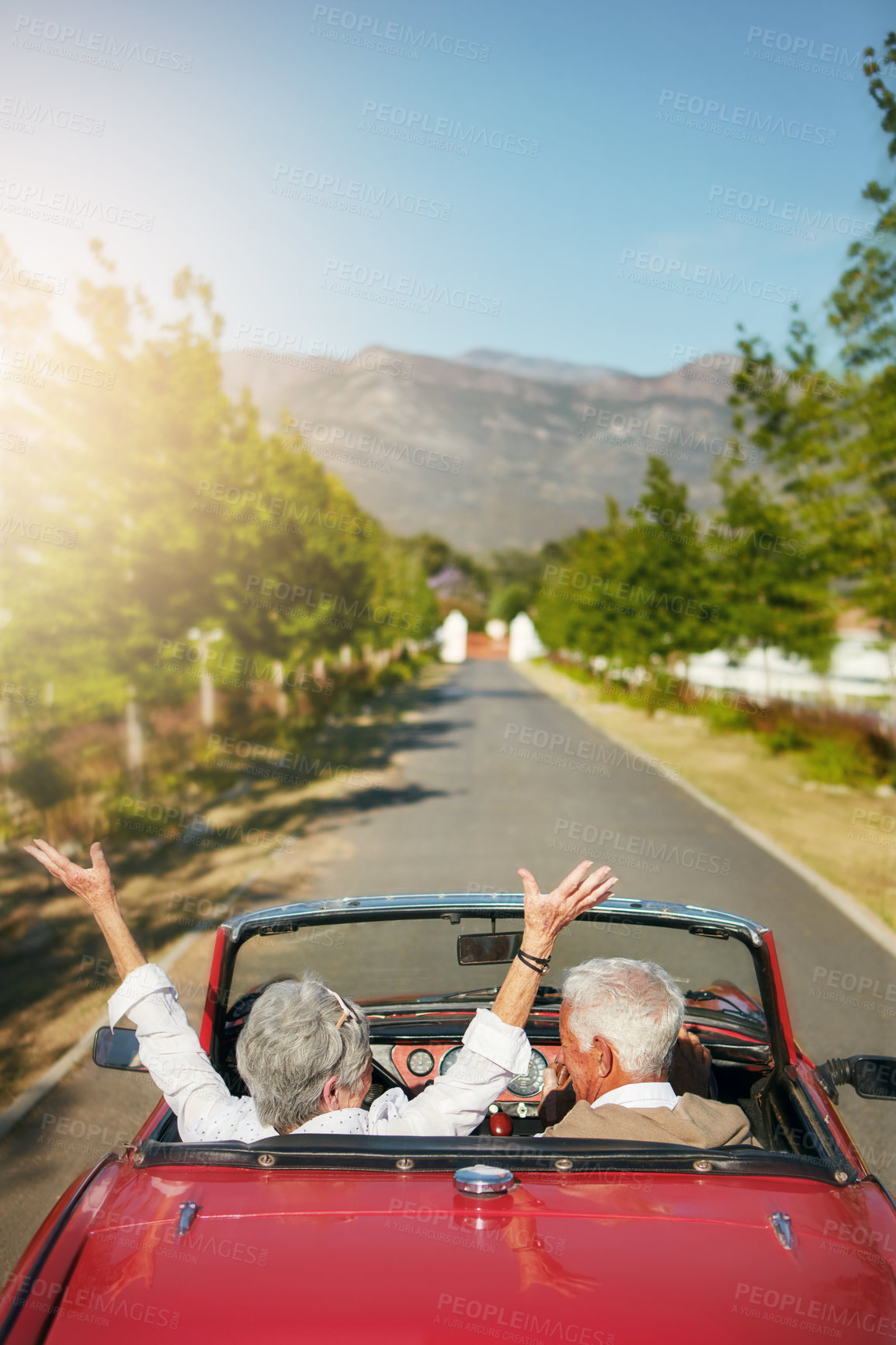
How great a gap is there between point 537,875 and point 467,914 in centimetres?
675

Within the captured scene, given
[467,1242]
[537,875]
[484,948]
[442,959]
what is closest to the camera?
[467,1242]

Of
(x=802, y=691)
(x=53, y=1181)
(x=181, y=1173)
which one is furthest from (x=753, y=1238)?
(x=802, y=691)

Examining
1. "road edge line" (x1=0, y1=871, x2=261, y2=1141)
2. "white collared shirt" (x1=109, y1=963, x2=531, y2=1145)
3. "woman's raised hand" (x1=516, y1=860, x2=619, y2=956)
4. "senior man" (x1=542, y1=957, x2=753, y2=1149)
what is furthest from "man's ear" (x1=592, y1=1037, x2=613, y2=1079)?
"road edge line" (x1=0, y1=871, x2=261, y2=1141)

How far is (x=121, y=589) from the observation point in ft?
40.9

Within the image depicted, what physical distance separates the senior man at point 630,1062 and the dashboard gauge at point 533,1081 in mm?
1054

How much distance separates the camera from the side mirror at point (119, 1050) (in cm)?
274

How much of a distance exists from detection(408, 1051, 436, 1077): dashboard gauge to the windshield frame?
0.80m

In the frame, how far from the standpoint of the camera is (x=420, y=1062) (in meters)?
3.60

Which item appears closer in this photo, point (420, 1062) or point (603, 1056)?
point (603, 1056)

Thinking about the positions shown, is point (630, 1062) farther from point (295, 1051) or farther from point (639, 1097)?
point (295, 1051)

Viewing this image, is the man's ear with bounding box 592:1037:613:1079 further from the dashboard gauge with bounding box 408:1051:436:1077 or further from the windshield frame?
the dashboard gauge with bounding box 408:1051:436:1077

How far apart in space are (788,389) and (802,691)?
1241 cm

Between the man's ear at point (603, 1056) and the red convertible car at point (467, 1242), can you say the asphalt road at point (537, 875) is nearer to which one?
the red convertible car at point (467, 1242)

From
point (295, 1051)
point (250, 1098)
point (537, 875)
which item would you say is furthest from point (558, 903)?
point (537, 875)
